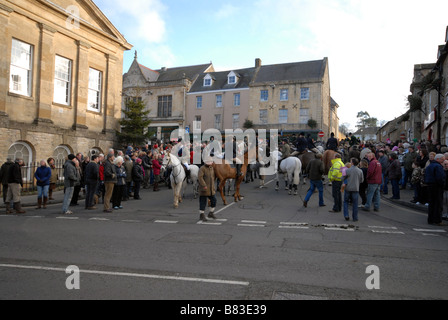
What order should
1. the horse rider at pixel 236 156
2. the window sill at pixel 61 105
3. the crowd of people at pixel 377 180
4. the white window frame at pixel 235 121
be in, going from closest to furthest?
the crowd of people at pixel 377 180, the horse rider at pixel 236 156, the window sill at pixel 61 105, the white window frame at pixel 235 121

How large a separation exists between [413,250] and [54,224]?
9687mm

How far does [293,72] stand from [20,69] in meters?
36.3

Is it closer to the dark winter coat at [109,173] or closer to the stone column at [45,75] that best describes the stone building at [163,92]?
the stone column at [45,75]

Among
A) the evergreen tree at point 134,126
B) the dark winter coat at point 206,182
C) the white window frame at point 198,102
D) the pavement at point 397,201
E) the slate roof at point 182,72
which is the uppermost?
the slate roof at point 182,72

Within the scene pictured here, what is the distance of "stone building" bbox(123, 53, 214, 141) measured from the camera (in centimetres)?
5056

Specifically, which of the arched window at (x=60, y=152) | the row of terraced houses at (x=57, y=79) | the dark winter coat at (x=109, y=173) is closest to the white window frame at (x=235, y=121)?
the row of terraced houses at (x=57, y=79)

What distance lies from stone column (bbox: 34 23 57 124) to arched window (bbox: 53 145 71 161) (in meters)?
2.07

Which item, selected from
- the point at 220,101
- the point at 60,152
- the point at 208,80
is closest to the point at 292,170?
the point at 60,152

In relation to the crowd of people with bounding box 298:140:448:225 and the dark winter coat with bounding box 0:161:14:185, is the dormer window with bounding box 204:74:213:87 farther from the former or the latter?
the dark winter coat with bounding box 0:161:14:185

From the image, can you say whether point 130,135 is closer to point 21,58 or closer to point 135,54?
point 21,58

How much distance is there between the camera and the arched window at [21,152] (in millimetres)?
18578

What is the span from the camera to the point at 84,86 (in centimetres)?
2309

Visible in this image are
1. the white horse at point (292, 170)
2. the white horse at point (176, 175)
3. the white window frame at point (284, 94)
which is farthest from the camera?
the white window frame at point (284, 94)

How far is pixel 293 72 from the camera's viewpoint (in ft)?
152
